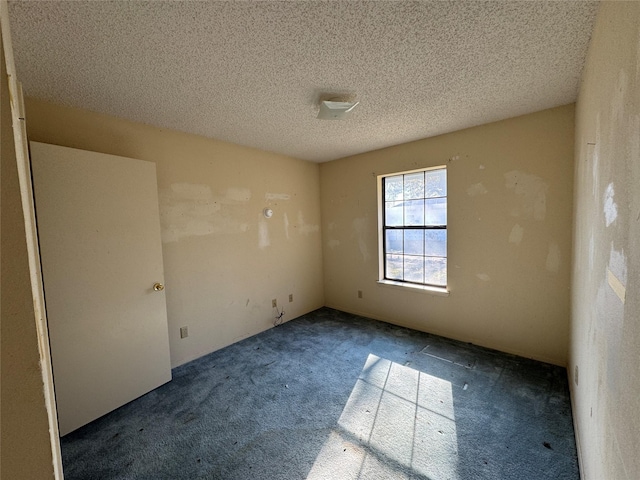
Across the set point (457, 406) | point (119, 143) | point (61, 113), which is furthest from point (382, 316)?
point (61, 113)

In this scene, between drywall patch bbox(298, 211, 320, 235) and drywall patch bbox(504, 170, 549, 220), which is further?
drywall patch bbox(298, 211, 320, 235)

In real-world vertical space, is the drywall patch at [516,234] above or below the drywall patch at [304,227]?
below

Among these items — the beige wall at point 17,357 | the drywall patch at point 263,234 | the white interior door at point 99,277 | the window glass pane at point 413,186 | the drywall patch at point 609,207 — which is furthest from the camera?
the drywall patch at point 263,234

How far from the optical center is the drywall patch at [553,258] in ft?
7.65

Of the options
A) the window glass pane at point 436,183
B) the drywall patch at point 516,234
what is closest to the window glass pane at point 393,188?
the window glass pane at point 436,183

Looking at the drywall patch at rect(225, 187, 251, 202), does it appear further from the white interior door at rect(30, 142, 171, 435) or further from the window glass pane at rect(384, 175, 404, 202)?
the window glass pane at rect(384, 175, 404, 202)

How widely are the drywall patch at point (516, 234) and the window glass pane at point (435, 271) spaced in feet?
2.33

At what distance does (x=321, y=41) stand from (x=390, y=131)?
1.57 m

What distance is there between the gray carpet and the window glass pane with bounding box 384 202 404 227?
164 centimetres

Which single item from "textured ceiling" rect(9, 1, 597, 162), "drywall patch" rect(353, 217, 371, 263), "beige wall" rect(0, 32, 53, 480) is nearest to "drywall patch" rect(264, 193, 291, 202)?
"drywall patch" rect(353, 217, 371, 263)

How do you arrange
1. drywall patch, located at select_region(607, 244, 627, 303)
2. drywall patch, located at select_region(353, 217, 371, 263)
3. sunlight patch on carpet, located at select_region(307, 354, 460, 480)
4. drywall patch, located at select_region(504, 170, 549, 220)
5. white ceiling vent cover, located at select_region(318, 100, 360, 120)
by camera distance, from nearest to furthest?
drywall patch, located at select_region(607, 244, 627, 303) → sunlight patch on carpet, located at select_region(307, 354, 460, 480) → white ceiling vent cover, located at select_region(318, 100, 360, 120) → drywall patch, located at select_region(504, 170, 549, 220) → drywall patch, located at select_region(353, 217, 371, 263)

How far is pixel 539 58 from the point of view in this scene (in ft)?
5.17

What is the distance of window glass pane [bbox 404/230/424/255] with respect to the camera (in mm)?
3279

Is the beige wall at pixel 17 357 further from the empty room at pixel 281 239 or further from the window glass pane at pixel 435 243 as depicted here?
the window glass pane at pixel 435 243
